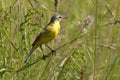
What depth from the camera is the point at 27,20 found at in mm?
2531

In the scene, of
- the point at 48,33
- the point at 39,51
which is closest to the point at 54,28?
the point at 48,33

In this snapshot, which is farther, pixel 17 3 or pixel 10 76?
pixel 17 3

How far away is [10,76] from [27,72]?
13 centimetres

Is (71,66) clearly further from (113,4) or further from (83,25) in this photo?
(113,4)

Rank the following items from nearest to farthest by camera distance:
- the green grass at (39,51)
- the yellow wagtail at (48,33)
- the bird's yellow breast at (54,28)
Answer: the green grass at (39,51)
the yellow wagtail at (48,33)
the bird's yellow breast at (54,28)

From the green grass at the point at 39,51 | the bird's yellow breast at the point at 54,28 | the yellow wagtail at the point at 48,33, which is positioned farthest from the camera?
the bird's yellow breast at the point at 54,28

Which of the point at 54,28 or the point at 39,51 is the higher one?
the point at 54,28

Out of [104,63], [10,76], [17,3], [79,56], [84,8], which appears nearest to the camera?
[79,56]

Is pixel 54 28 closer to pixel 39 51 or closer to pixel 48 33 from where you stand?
pixel 48 33

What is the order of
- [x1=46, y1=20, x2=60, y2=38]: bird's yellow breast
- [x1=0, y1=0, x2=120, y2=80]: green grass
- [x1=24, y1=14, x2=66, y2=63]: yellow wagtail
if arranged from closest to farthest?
[x1=0, y1=0, x2=120, y2=80]: green grass
[x1=24, y1=14, x2=66, y2=63]: yellow wagtail
[x1=46, y1=20, x2=60, y2=38]: bird's yellow breast

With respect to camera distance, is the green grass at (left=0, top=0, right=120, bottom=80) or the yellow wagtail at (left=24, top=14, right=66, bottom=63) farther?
the yellow wagtail at (left=24, top=14, right=66, bottom=63)

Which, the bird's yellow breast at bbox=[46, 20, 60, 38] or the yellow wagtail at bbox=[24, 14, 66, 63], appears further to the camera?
the bird's yellow breast at bbox=[46, 20, 60, 38]

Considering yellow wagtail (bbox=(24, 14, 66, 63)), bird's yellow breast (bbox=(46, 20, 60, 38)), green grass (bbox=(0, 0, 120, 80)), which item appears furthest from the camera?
bird's yellow breast (bbox=(46, 20, 60, 38))

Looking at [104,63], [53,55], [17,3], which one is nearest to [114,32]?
[104,63]
